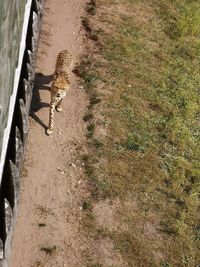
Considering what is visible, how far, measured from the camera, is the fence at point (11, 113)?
669 centimetres

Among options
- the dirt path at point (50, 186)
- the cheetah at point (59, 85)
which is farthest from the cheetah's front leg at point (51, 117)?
the dirt path at point (50, 186)

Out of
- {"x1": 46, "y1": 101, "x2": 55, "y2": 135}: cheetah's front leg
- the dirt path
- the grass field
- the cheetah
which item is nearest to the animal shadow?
the dirt path

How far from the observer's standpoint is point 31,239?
995 cm

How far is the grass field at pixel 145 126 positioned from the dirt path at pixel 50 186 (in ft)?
1.15

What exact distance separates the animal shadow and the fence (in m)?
1.51

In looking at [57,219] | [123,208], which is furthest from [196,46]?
[57,219]

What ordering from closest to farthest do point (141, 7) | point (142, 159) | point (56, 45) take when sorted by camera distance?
point (142, 159) < point (56, 45) < point (141, 7)

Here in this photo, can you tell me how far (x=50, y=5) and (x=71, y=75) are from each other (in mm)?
3575

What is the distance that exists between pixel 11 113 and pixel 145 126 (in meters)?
4.96

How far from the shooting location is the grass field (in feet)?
34.9

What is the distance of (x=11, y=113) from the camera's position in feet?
29.0

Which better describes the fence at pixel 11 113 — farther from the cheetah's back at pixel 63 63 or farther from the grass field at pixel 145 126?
the grass field at pixel 145 126

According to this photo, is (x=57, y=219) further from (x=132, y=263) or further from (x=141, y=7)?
(x=141, y=7)

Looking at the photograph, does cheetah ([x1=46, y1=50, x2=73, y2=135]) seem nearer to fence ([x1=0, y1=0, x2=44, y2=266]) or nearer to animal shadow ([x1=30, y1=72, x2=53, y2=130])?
animal shadow ([x1=30, y1=72, x2=53, y2=130])
